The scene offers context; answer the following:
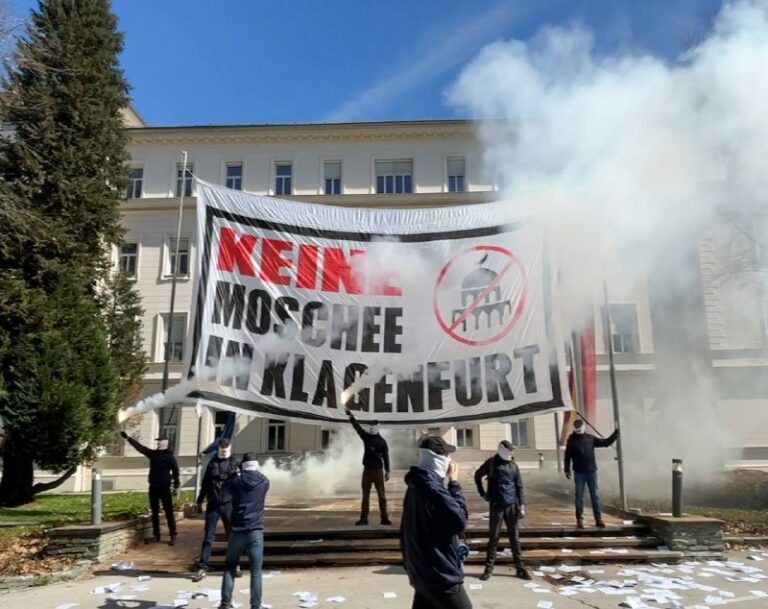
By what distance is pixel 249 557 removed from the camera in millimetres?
6430

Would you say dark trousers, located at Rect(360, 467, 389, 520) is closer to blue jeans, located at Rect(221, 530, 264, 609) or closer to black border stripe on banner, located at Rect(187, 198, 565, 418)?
black border stripe on banner, located at Rect(187, 198, 565, 418)

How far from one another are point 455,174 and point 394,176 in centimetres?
316

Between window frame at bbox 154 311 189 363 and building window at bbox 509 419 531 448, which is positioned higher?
window frame at bbox 154 311 189 363

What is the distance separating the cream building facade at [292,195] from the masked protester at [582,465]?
1760cm

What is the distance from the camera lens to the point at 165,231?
1203 inches

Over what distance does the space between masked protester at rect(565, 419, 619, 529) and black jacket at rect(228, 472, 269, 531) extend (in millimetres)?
5698

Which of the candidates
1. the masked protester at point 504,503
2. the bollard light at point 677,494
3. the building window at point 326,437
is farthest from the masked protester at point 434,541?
the building window at point 326,437

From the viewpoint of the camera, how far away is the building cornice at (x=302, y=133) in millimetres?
30438

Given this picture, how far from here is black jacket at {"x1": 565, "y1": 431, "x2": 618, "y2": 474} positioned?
9953mm

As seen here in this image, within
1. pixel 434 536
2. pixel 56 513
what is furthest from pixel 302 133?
pixel 434 536

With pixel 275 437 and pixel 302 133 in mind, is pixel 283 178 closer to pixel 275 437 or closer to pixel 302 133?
pixel 302 133

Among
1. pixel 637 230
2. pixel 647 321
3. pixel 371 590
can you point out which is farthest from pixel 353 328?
pixel 647 321

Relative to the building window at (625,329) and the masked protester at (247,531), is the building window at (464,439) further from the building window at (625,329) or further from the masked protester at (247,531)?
the masked protester at (247,531)

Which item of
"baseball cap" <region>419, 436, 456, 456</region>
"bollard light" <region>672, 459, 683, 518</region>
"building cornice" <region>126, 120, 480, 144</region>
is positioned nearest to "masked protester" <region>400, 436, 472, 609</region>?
"baseball cap" <region>419, 436, 456, 456</region>
